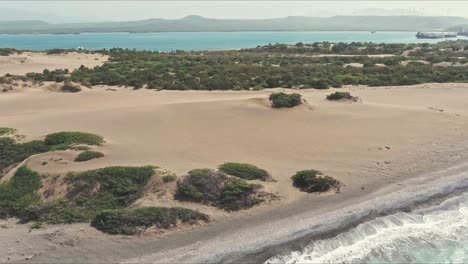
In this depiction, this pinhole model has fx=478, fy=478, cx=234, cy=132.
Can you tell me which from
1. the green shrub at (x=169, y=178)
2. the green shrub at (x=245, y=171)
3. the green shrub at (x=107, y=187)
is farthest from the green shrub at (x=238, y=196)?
the green shrub at (x=107, y=187)

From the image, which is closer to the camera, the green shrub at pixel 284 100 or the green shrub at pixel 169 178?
the green shrub at pixel 169 178

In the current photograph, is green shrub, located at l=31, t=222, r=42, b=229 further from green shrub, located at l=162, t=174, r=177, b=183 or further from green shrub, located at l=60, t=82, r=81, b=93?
green shrub, located at l=60, t=82, r=81, b=93

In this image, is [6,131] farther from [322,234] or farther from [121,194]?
[322,234]

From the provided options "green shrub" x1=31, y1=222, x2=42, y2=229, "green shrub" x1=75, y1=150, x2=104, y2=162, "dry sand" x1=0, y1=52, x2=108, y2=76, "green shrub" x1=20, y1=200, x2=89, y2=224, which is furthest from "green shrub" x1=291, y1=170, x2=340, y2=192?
"dry sand" x1=0, y1=52, x2=108, y2=76

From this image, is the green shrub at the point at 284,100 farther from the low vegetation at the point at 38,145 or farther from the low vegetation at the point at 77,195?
the low vegetation at the point at 77,195

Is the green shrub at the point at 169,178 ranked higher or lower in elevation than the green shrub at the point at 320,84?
higher

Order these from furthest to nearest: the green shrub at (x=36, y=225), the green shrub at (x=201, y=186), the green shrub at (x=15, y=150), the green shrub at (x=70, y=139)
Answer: the green shrub at (x=70, y=139), the green shrub at (x=15, y=150), the green shrub at (x=201, y=186), the green shrub at (x=36, y=225)

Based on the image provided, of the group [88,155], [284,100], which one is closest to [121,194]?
[88,155]
